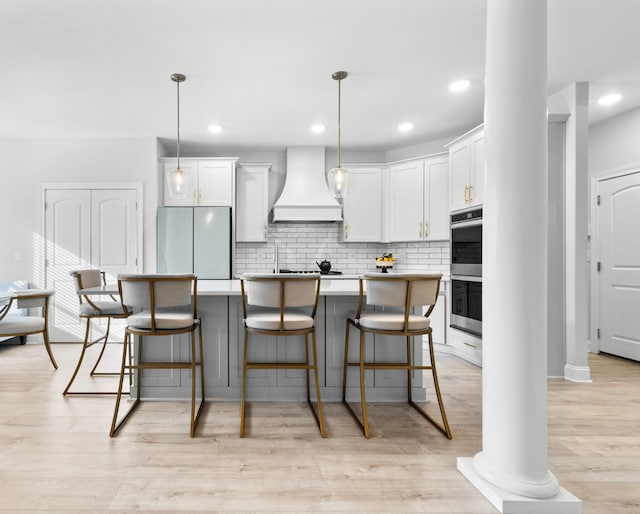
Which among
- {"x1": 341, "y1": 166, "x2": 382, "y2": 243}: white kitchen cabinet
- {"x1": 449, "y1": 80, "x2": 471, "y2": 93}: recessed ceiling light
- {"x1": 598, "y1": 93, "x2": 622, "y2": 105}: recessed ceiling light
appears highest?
{"x1": 598, "y1": 93, "x2": 622, "y2": 105}: recessed ceiling light

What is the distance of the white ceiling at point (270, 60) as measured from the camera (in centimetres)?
258

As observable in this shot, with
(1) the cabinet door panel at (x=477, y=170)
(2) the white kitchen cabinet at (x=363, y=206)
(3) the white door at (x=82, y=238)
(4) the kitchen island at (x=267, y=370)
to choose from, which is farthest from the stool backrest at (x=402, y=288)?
(3) the white door at (x=82, y=238)

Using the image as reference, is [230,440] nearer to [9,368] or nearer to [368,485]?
[368,485]

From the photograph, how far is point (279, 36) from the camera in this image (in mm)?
2857

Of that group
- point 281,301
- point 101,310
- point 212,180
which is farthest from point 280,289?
point 212,180

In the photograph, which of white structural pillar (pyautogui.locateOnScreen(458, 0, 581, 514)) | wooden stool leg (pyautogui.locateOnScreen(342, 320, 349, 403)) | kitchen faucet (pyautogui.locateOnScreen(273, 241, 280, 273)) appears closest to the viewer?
white structural pillar (pyautogui.locateOnScreen(458, 0, 581, 514))

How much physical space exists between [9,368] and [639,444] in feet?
16.8

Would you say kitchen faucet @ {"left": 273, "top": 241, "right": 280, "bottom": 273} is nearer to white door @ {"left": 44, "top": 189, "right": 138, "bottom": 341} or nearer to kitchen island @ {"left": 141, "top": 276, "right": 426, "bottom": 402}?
white door @ {"left": 44, "top": 189, "right": 138, "bottom": 341}

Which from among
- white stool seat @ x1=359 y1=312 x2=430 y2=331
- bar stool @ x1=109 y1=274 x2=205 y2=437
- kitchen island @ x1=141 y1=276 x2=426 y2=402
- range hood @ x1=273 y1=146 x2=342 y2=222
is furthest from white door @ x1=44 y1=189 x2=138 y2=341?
white stool seat @ x1=359 y1=312 x2=430 y2=331

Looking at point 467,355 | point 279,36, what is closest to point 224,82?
point 279,36

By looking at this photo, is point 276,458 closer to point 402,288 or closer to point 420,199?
point 402,288

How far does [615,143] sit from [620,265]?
4.53ft

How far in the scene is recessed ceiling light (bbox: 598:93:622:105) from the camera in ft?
13.0

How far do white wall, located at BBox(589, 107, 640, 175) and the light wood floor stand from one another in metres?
2.74
